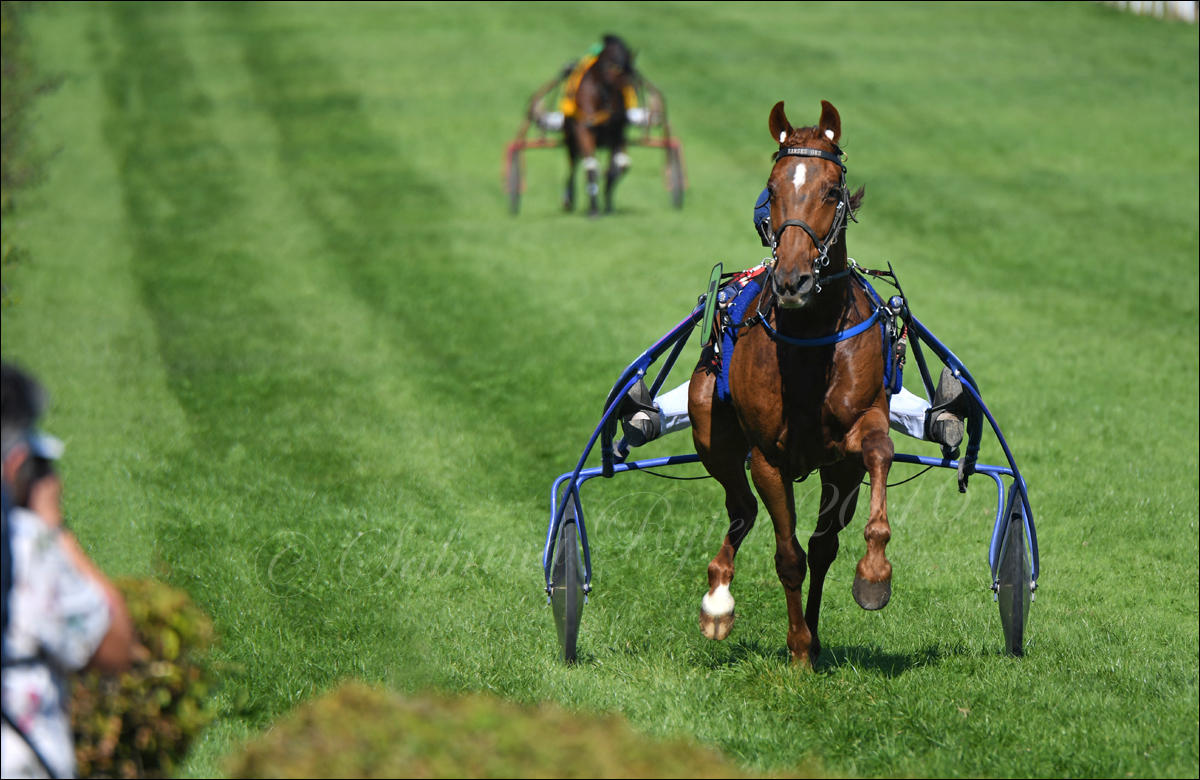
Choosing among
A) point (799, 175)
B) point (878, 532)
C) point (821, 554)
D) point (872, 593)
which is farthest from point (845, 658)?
point (799, 175)

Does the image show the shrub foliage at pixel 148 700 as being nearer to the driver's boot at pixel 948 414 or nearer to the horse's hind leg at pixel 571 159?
the driver's boot at pixel 948 414

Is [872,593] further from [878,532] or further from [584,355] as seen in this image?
[584,355]

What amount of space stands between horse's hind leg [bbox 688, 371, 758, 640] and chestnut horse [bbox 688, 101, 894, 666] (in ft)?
0.11

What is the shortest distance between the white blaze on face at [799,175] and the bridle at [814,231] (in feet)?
0.35

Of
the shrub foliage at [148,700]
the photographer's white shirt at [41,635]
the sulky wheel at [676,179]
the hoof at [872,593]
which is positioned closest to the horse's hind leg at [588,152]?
the sulky wheel at [676,179]

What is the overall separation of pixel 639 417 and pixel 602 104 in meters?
13.9

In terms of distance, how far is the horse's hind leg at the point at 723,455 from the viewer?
6.47 meters

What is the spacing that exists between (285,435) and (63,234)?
11.6 m

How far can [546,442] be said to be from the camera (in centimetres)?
1121

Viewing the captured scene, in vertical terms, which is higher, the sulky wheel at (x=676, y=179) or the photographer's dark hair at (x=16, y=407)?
the photographer's dark hair at (x=16, y=407)

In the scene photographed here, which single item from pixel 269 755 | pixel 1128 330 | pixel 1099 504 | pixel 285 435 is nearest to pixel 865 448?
pixel 269 755

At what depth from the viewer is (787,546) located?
246 inches

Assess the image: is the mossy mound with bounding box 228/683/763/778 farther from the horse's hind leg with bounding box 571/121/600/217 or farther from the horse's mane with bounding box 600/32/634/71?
the horse's mane with bounding box 600/32/634/71

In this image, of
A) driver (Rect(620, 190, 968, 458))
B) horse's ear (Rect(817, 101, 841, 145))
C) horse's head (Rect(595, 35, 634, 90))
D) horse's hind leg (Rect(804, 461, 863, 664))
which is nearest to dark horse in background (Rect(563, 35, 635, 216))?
horse's head (Rect(595, 35, 634, 90))
